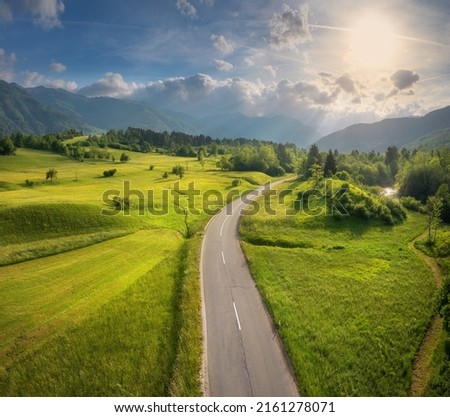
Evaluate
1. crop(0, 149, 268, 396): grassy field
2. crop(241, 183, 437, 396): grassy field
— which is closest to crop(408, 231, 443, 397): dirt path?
crop(241, 183, 437, 396): grassy field

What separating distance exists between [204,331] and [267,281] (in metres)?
11.9

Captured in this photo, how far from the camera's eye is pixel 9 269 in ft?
127

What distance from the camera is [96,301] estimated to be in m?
31.2

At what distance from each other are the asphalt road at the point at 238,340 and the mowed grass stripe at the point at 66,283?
31.9 ft

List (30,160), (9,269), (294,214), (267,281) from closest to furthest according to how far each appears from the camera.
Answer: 1. (267,281)
2. (9,269)
3. (294,214)
4. (30,160)

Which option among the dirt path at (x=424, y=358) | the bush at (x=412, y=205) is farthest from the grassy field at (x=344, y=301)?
the bush at (x=412, y=205)

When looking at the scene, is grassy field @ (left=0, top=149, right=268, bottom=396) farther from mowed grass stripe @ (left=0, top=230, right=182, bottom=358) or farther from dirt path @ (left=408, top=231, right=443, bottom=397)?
dirt path @ (left=408, top=231, right=443, bottom=397)

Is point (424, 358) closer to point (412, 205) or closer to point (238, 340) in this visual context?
point (238, 340)

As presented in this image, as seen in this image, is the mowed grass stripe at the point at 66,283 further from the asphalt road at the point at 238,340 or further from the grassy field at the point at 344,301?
the grassy field at the point at 344,301

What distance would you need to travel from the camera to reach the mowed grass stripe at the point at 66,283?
2756 centimetres

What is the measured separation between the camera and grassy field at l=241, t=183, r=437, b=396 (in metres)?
22.1

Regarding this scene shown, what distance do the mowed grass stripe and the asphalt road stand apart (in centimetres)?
973
